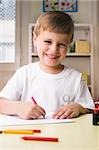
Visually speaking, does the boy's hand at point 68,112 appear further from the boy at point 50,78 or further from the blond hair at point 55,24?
the blond hair at point 55,24

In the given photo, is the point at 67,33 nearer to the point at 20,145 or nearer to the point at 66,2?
the point at 20,145

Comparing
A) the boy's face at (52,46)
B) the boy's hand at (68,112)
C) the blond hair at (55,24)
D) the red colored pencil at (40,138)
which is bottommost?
the boy's hand at (68,112)

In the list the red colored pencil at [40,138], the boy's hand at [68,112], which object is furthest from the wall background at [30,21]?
the red colored pencil at [40,138]

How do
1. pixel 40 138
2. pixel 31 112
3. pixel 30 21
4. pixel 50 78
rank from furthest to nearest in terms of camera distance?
pixel 30 21 < pixel 50 78 < pixel 31 112 < pixel 40 138

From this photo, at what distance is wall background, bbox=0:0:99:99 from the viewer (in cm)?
285

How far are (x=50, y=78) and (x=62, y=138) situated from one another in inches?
20.7

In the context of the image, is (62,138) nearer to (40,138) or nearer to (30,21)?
(40,138)

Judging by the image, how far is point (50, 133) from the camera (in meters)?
0.58

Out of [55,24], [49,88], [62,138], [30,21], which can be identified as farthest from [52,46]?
[30,21]

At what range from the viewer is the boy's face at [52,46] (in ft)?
3.01

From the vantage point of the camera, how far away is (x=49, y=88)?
106cm

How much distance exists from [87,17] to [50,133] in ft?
8.11

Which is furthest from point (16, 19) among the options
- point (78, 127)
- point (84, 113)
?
point (78, 127)

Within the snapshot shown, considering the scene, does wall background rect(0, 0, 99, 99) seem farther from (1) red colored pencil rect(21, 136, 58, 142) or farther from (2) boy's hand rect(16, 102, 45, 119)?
(1) red colored pencil rect(21, 136, 58, 142)
